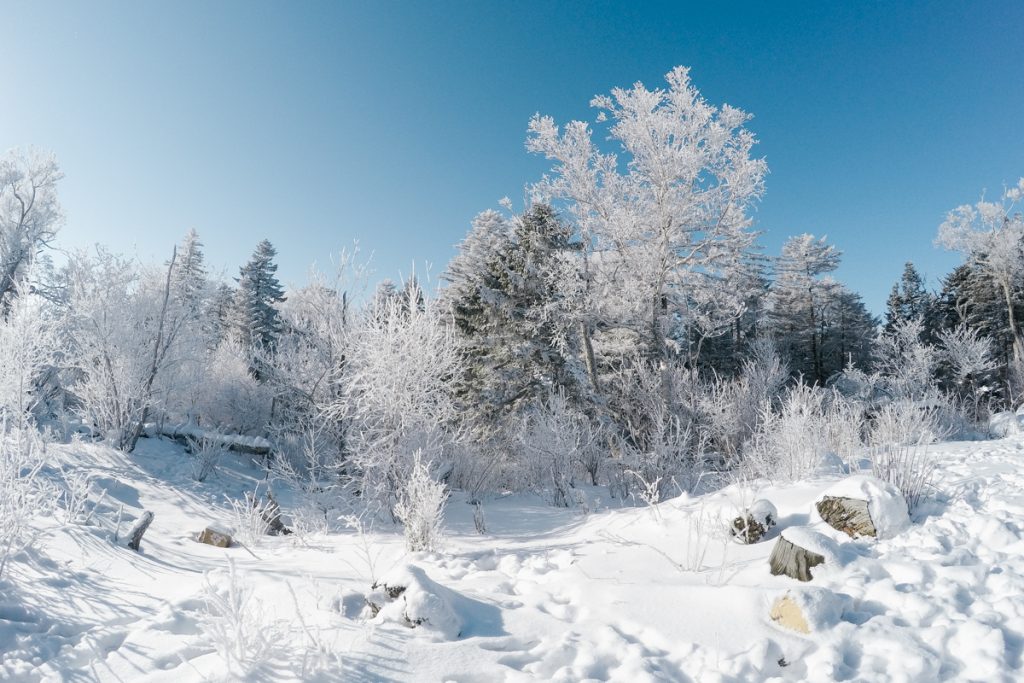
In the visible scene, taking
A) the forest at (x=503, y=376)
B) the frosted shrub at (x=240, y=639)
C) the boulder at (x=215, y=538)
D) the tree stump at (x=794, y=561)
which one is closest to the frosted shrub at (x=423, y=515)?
the forest at (x=503, y=376)

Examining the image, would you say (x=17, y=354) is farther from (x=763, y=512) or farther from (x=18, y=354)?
(x=763, y=512)

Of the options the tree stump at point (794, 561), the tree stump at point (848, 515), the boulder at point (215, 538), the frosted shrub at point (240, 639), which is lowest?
the boulder at point (215, 538)

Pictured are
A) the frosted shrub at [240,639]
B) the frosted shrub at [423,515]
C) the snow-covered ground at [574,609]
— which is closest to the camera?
the frosted shrub at [240,639]

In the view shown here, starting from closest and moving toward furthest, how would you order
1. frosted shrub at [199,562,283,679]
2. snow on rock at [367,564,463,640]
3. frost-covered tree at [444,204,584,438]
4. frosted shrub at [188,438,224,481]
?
frosted shrub at [199,562,283,679] < snow on rock at [367,564,463,640] < frosted shrub at [188,438,224,481] < frost-covered tree at [444,204,584,438]

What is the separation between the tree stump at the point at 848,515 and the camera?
399 centimetres

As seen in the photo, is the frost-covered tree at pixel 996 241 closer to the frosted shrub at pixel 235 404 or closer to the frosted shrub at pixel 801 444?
the frosted shrub at pixel 801 444

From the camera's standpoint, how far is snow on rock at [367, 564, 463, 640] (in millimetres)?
3244

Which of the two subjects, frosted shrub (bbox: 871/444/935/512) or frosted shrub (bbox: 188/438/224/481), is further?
frosted shrub (bbox: 188/438/224/481)

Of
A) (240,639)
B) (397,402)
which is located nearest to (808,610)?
(240,639)

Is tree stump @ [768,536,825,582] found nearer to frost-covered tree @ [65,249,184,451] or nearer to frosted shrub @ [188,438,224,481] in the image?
frosted shrub @ [188,438,224,481]

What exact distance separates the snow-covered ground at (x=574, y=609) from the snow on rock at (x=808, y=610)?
0.11ft

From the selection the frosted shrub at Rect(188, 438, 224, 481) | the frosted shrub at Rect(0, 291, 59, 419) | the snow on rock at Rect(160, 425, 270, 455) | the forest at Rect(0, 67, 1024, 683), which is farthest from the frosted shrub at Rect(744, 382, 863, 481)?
the snow on rock at Rect(160, 425, 270, 455)

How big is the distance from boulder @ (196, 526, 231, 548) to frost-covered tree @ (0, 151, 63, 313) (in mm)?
18237

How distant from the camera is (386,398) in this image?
748cm
